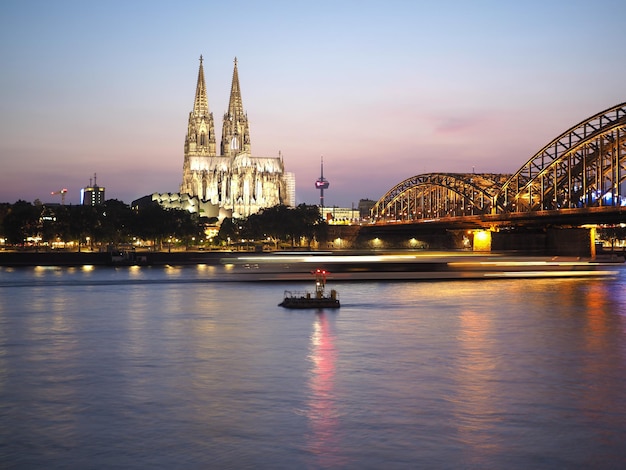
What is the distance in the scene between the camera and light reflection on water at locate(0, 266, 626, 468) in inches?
868

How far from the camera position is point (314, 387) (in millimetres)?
30578

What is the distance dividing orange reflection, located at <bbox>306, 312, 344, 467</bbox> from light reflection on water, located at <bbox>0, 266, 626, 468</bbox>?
0.08 metres

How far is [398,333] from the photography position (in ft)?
152

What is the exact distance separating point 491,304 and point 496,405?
3791 cm

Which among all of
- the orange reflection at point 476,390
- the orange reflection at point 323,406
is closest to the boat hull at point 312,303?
the orange reflection at point 476,390

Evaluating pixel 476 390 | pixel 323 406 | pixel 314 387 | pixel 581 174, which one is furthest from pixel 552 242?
pixel 323 406

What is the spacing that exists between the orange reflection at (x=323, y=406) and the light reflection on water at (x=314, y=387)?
0.08 m

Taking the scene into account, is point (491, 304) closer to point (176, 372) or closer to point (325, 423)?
point (176, 372)

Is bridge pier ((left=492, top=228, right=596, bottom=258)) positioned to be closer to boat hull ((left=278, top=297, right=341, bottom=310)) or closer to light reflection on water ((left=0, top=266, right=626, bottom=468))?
light reflection on water ((left=0, top=266, right=626, bottom=468))

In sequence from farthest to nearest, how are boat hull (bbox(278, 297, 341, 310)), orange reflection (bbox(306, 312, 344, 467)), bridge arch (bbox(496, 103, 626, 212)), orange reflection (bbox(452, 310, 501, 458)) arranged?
1. bridge arch (bbox(496, 103, 626, 212))
2. boat hull (bbox(278, 297, 341, 310))
3. orange reflection (bbox(452, 310, 501, 458))
4. orange reflection (bbox(306, 312, 344, 467))

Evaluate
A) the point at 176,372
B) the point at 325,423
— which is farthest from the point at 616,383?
the point at 176,372

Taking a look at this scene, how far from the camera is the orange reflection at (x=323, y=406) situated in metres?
22.0

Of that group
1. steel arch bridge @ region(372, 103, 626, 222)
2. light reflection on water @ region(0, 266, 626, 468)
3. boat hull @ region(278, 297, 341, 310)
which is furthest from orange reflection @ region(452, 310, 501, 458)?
steel arch bridge @ region(372, 103, 626, 222)

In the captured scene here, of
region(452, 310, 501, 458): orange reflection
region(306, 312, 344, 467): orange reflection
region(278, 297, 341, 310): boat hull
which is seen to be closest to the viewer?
region(306, 312, 344, 467): orange reflection
